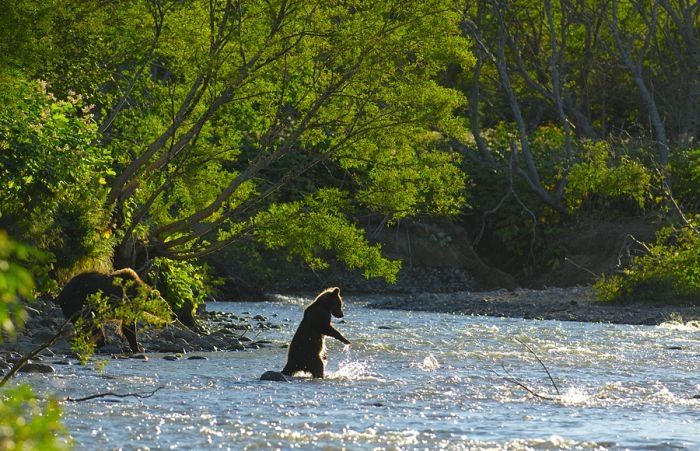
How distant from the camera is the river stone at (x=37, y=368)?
12.4 metres

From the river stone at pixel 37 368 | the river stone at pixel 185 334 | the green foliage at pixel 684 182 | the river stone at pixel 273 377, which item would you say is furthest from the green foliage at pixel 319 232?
the green foliage at pixel 684 182

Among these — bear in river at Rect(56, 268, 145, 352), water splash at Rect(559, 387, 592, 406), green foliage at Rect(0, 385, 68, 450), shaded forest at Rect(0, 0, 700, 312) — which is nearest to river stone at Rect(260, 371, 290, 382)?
water splash at Rect(559, 387, 592, 406)

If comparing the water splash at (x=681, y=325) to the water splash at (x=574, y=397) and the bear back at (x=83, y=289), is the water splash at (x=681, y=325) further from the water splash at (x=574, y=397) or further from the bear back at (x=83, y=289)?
the bear back at (x=83, y=289)

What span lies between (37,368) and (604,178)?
18344 mm

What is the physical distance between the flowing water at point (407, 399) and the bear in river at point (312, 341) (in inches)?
11.0

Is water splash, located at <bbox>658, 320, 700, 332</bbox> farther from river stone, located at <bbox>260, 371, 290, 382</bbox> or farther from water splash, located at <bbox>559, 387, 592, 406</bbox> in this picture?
river stone, located at <bbox>260, 371, 290, 382</bbox>

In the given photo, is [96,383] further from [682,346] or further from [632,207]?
[632,207]

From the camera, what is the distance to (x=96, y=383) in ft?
38.8

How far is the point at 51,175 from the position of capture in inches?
618

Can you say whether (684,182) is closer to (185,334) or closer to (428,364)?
(185,334)

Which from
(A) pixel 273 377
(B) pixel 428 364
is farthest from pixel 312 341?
(B) pixel 428 364

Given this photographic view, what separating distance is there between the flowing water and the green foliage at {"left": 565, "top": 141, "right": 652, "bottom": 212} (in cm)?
899

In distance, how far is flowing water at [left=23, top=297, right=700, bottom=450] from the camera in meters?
8.99

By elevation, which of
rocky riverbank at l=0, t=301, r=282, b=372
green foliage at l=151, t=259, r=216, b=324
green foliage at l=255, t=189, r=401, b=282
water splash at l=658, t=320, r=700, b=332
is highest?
green foliage at l=255, t=189, r=401, b=282
